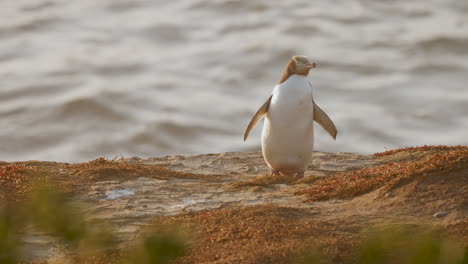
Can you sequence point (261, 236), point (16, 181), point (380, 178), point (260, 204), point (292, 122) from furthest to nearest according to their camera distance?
point (292, 122), point (16, 181), point (380, 178), point (260, 204), point (261, 236)

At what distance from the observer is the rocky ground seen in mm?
5004

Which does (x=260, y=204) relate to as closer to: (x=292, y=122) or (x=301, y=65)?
(x=292, y=122)

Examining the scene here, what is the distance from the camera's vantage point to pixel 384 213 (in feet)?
18.3

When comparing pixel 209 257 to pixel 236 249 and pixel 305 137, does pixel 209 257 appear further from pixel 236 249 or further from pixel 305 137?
pixel 305 137

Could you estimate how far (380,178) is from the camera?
21.1ft

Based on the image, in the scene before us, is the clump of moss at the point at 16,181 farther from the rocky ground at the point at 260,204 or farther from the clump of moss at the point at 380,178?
the clump of moss at the point at 380,178

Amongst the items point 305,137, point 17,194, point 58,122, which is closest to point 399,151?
point 305,137

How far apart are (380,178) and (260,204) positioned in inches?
44.0

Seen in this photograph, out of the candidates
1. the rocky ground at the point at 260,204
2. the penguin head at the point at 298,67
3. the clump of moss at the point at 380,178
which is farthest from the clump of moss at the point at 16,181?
the penguin head at the point at 298,67

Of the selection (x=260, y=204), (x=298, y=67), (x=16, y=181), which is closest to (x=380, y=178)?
(x=260, y=204)

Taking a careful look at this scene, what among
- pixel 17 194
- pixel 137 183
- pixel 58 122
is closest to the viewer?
pixel 17 194

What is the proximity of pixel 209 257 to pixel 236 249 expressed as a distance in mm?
200

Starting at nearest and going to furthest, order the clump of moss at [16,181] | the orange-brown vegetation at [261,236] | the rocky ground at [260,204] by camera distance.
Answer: the orange-brown vegetation at [261,236], the rocky ground at [260,204], the clump of moss at [16,181]

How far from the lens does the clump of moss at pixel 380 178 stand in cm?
→ 605
